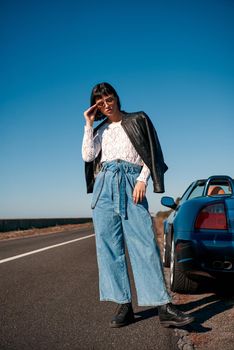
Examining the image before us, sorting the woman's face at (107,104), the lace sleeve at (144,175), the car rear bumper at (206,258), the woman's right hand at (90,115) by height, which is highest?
the woman's face at (107,104)

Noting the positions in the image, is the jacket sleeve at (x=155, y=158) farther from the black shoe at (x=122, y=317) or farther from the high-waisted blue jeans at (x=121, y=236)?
the black shoe at (x=122, y=317)

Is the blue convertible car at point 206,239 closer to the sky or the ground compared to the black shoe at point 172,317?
closer to the sky

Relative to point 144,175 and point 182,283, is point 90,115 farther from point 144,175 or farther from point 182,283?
point 182,283

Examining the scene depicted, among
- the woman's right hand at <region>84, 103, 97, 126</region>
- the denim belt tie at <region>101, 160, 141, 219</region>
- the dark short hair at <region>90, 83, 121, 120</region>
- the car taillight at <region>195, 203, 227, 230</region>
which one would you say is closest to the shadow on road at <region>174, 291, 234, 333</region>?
the car taillight at <region>195, 203, 227, 230</region>

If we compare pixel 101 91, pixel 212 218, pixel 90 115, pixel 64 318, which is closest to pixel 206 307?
pixel 212 218

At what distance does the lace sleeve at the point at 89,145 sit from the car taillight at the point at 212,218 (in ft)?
3.66

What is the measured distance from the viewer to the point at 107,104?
3305 mm

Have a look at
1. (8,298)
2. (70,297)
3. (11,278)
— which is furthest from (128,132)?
(11,278)

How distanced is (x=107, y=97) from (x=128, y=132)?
346 mm

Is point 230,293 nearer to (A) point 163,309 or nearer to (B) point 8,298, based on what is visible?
(A) point 163,309

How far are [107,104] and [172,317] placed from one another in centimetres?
168

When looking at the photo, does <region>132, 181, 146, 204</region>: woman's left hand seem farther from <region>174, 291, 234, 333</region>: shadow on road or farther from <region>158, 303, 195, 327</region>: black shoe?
<region>174, 291, 234, 333</region>: shadow on road

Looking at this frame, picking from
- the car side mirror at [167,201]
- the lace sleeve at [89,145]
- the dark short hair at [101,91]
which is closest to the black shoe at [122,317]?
the lace sleeve at [89,145]

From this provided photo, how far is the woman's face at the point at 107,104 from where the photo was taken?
3.30m
